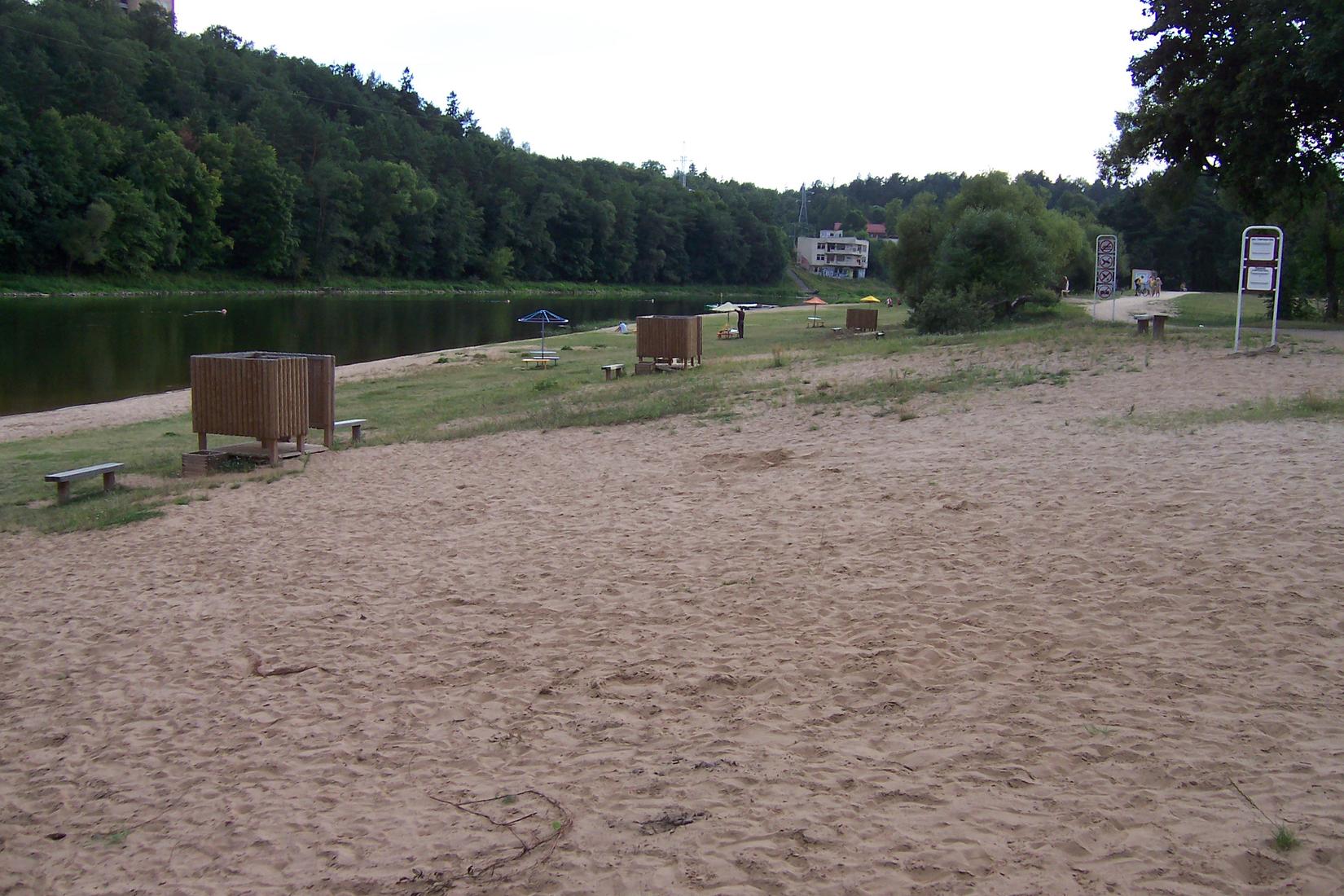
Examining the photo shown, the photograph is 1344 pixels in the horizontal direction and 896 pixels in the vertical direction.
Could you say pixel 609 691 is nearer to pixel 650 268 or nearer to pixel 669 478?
pixel 669 478

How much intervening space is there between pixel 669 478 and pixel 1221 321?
22.4 meters

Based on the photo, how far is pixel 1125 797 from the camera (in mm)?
4793

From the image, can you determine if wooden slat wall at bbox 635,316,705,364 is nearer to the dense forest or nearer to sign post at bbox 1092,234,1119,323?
sign post at bbox 1092,234,1119,323

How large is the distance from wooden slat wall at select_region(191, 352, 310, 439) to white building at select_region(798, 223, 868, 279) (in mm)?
153729

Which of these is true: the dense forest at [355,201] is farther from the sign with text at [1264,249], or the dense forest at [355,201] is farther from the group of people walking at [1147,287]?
the sign with text at [1264,249]

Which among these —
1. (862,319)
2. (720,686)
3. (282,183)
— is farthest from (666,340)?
(282,183)

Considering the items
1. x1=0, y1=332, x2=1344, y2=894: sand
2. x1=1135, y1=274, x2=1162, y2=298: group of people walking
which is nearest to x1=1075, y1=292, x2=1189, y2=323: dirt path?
x1=1135, y1=274, x2=1162, y2=298: group of people walking

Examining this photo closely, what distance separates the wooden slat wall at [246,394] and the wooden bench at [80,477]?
113 centimetres

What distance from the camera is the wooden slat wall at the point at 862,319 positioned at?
133 ft

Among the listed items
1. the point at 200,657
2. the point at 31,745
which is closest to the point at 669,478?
the point at 200,657

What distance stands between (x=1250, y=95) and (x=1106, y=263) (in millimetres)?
6046

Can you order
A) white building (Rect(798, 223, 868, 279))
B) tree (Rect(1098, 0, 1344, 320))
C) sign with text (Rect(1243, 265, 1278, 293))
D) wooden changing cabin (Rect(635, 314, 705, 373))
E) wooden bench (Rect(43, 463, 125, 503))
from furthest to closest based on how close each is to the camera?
white building (Rect(798, 223, 868, 279)) → wooden changing cabin (Rect(635, 314, 705, 373)) → tree (Rect(1098, 0, 1344, 320)) → sign with text (Rect(1243, 265, 1278, 293)) → wooden bench (Rect(43, 463, 125, 503))

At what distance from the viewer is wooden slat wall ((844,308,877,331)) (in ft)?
133

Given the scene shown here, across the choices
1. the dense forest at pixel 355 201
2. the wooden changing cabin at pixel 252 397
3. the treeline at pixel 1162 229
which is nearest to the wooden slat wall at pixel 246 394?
the wooden changing cabin at pixel 252 397
